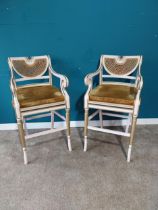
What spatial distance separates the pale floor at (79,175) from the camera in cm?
151

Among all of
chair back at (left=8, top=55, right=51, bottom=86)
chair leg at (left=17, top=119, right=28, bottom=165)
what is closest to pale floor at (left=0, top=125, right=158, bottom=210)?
chair leg at (left=17, top=119, right=28, bottom=165)

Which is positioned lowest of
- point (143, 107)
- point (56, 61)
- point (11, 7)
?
point (143, 107)

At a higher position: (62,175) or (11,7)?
(11,7)

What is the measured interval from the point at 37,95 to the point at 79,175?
78 centimetres

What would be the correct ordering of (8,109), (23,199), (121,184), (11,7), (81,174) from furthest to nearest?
1. (8,109)
2. (11,7)
3. (81,174)
4. (121,184)
5. (23,199)

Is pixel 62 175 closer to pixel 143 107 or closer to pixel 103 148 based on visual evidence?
pixel 103 148

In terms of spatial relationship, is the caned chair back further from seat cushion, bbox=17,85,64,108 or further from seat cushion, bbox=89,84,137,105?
seat cushion, bbox=17,85,64,108

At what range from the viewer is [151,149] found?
2070mm

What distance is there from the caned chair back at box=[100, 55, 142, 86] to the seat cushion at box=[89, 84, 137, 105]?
0.13m

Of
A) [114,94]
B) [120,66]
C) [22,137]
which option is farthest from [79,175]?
[120,66]

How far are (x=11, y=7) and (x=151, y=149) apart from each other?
74.8 inches

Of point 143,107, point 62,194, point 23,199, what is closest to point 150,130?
point 143,107

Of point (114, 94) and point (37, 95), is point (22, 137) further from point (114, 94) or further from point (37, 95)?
point (114, 94)

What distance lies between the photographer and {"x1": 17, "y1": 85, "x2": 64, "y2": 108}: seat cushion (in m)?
1.76
